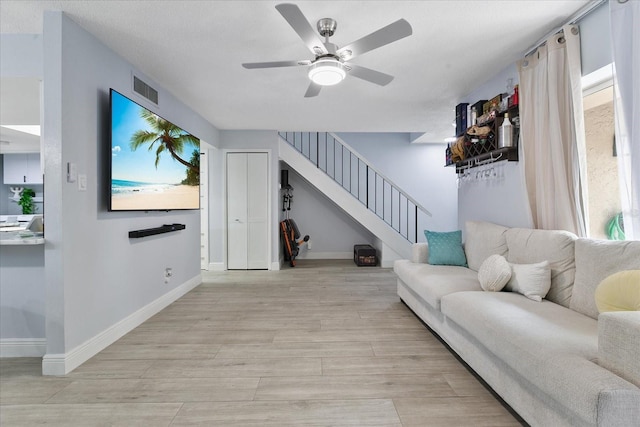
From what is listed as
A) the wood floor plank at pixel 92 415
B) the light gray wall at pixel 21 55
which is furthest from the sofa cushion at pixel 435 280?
the light gray wall at pixel 21 55

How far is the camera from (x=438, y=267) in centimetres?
348

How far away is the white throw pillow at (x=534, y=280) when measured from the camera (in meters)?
2.27

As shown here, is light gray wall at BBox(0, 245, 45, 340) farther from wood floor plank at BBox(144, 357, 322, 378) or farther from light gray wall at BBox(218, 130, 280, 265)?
light gray wall at BBox(218, 130, 280, 265)

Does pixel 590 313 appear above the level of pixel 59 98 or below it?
below

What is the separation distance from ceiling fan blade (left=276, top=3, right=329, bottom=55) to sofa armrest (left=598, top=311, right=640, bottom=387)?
7.03 feet

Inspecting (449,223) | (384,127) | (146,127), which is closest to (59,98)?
(146,127)

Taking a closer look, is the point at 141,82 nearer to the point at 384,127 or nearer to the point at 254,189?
the point at 254,189

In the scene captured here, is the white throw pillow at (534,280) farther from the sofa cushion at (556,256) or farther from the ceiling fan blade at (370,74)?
the ceiling fan blade at (370,74)

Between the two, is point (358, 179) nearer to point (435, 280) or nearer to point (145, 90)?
point (435, 280)

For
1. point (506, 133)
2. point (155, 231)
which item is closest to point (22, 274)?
point (155, 231)

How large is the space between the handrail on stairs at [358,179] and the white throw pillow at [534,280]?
489 centimetres

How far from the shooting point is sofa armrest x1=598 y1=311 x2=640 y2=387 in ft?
3.87

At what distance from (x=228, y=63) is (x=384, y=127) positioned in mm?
3322

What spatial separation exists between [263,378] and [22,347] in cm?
206
